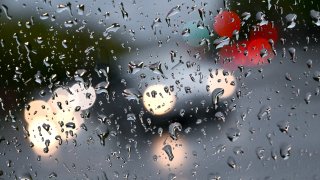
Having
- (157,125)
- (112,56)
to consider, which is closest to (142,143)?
Answer: (157,125)

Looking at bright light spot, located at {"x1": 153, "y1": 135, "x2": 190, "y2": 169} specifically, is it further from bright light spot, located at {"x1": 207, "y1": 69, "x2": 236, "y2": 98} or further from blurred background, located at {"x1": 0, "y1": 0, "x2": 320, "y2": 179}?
bright light spot, located at {"x1": 207, "y1": 69, "x2": 236, "y2": 98}

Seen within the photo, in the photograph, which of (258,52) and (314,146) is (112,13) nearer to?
(258,52)

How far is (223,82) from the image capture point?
215cm

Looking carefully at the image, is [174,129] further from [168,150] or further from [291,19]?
[291,19]

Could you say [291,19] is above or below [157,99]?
above

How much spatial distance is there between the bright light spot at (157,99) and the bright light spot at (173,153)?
0.14 m

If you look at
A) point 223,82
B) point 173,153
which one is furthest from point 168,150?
point 223,82

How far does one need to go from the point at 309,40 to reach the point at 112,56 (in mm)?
851

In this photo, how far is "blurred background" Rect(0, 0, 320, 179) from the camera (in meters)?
2.11

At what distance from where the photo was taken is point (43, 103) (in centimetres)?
216

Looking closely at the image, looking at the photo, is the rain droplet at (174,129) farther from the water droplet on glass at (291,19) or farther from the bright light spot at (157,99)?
the water droplet on glass at (291,19)

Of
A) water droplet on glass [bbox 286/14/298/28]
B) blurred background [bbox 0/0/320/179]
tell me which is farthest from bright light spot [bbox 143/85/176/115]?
water droplet on glass [bbox 286/14/298/28]

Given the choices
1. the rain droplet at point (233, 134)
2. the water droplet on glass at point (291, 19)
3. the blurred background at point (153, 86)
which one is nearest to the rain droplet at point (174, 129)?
the blurred background at point (153, 86)

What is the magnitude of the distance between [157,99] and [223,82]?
0.96ft
